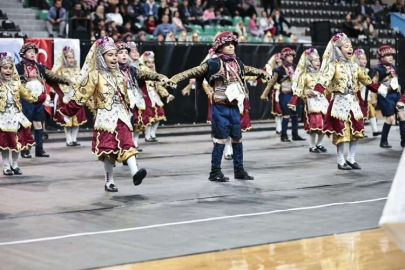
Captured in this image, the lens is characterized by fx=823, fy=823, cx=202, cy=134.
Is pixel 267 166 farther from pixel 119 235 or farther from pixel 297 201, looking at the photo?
pixel 119 235

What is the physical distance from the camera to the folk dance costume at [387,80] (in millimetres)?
16922

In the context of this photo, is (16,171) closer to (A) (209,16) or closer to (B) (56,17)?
(B) (56,17)

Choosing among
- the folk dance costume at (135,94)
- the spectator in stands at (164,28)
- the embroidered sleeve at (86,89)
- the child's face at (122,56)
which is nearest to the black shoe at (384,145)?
the folk dance costume at (135,94)

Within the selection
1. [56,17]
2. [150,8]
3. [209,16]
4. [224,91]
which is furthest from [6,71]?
[209,16]

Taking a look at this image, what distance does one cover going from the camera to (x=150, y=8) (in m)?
26.8

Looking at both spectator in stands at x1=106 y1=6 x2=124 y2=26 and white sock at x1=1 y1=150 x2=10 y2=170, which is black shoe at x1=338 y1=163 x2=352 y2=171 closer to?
white sock at x1=1 y1=150 x2=10 y2=170

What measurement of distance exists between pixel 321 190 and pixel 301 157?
4.45m

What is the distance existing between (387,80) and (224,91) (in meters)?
6.15

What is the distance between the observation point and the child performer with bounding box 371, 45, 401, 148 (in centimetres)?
1692

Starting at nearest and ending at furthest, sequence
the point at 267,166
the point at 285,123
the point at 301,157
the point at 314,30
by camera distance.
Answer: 1. the point at 267,166
2. the point at 301,157
3. the point at 285,123
4. the point at 314,30

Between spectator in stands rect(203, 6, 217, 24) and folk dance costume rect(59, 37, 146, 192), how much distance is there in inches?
699

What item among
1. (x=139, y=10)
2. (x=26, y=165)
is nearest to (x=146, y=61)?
(x=26, y=165)

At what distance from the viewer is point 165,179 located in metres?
12.5

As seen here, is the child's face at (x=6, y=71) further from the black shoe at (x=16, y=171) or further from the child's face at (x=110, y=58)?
the child's face at (x=110, y=58)
